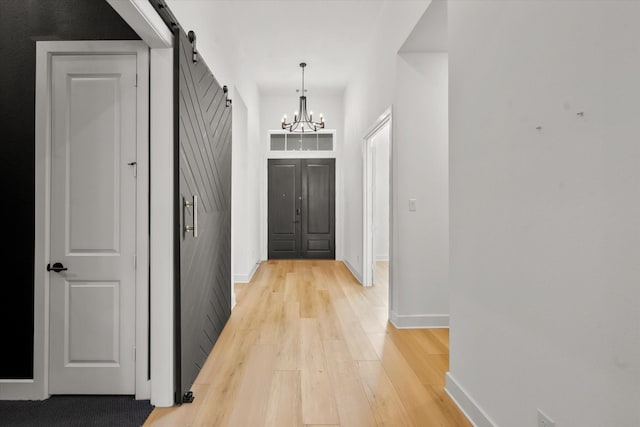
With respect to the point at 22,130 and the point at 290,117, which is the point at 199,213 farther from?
the point at 290,117

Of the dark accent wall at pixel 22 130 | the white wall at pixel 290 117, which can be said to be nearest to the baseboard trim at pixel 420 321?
the dark accent wall at pixel 22 130

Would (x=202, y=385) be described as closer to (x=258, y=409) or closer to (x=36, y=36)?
(x=258, y=409)

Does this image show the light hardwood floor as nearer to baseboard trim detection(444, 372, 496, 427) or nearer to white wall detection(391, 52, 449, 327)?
baseboard trim detection(444, 372, 496, 427)

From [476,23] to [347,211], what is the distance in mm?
5232

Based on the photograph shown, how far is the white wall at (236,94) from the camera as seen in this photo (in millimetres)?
2849

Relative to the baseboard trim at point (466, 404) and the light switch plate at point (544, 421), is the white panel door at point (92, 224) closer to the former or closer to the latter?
the baseboard trim at point (466, 404)

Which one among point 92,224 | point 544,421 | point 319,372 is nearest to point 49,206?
point 92,224

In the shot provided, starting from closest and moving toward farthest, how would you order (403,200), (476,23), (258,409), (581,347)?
1. (581,347)
2. (476,23)
3. (258,409)
4. (403,200)

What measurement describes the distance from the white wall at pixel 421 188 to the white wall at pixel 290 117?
416 cm

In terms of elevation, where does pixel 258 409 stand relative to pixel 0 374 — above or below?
below

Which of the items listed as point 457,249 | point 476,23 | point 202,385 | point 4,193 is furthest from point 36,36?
point 457,249

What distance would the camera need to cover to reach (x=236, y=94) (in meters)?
4.62

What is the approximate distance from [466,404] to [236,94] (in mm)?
4151

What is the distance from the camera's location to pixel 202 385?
2.38 m
